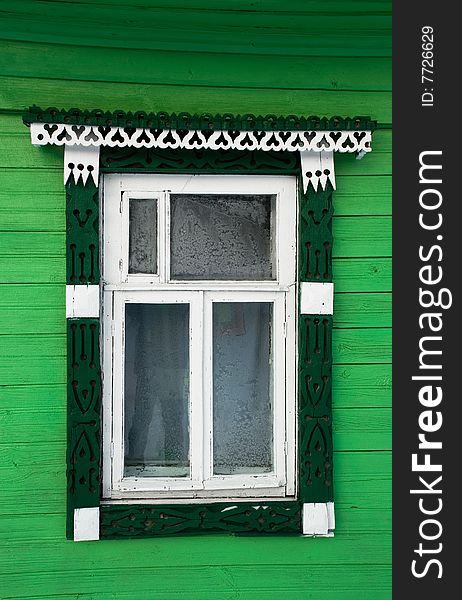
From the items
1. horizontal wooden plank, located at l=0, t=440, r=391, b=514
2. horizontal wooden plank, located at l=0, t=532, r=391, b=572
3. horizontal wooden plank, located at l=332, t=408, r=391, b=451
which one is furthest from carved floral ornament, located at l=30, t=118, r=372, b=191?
horizontal wooden plank, located at l=0, t=532, r=391, b=572

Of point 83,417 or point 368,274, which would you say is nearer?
point 83,417

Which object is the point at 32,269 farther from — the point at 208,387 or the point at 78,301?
the point at 208,387

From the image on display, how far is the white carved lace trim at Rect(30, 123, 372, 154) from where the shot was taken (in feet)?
7.64

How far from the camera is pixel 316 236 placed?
2.45 meters

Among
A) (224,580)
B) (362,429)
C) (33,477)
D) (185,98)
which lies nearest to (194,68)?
(185,98)

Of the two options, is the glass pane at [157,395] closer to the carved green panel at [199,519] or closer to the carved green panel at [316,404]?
the carved green panel at [199,519]

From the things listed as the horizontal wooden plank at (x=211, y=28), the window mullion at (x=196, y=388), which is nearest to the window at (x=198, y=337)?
the window mullion at (x=196, y=388)

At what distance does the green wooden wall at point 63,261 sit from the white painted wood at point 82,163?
0.08 m

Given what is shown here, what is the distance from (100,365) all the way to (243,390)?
520 millimetres

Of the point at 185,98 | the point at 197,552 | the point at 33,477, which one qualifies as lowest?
the point at 197,552

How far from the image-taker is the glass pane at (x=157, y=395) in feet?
8.15

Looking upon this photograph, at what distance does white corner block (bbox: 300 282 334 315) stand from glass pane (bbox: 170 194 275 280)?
153mm

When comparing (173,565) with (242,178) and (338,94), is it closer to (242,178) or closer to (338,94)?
(242,178)

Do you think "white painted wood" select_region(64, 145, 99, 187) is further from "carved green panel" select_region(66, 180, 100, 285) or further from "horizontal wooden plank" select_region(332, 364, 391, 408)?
"horizontal wooden plank" select_region(332, 364, 391, 408)
